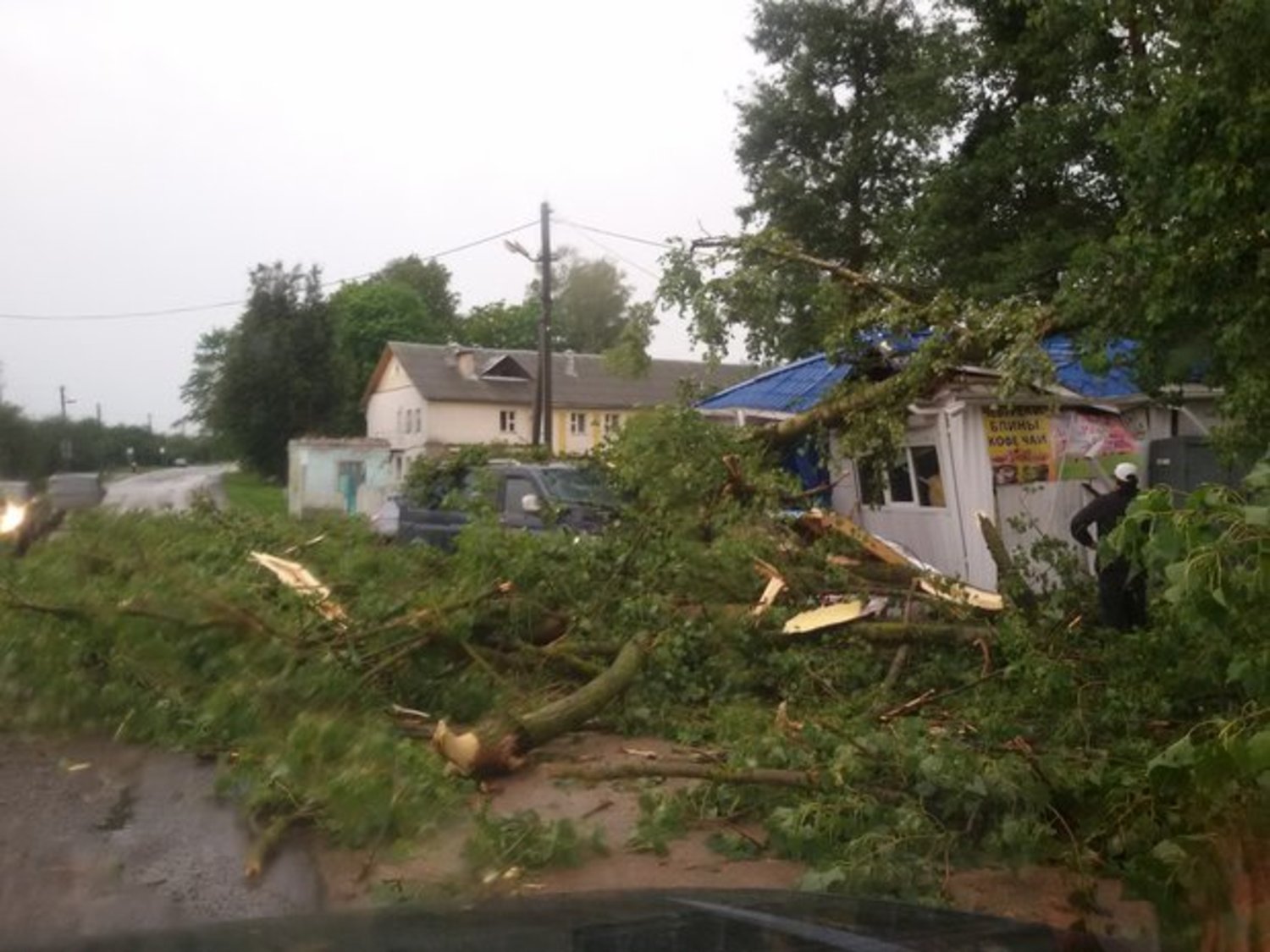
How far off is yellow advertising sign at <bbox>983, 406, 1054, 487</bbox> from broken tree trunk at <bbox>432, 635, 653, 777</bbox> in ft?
22.7

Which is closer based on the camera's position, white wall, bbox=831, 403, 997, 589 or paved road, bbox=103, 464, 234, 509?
paved road, bbox=103, 464, 234, 509

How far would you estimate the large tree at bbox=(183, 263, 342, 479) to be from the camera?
2508 centimetres

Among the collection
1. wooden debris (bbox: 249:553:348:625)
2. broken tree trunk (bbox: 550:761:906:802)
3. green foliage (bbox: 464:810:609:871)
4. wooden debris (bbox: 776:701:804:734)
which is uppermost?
wooden debris (bbox: 249:553:348:625)

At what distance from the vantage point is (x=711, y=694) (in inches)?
283

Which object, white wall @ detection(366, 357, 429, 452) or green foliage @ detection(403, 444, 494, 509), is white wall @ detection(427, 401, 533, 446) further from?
green foliage @ detection(403, 444, 494, 509)

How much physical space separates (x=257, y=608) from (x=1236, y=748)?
14.3 ft

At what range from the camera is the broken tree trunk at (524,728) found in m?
5.60

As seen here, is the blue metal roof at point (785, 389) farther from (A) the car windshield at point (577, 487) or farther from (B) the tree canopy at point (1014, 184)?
(A) the car windshield at point (577, 487)

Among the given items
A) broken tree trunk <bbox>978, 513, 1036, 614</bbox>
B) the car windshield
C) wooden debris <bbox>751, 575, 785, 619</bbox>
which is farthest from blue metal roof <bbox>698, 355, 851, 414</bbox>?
wooden debris <bbox>751, 575, 785, 619</bbox>

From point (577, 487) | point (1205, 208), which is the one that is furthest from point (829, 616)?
point (577, 487)

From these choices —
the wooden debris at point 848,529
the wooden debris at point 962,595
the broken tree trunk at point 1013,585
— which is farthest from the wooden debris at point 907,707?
the wooden debris at point 848,529

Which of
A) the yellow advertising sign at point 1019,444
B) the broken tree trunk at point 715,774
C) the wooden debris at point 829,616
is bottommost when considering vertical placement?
the broken tree trunk at point 715,774

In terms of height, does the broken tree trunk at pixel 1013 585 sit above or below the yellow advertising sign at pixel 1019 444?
below

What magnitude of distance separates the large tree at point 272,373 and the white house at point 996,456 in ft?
42.0
